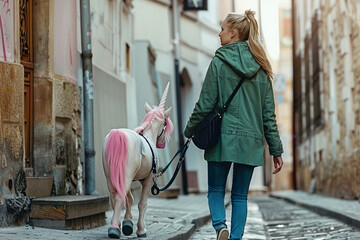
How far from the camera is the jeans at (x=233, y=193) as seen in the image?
6.39m

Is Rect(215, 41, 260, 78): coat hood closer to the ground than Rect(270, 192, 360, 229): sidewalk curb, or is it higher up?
higher up

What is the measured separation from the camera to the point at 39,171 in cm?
895

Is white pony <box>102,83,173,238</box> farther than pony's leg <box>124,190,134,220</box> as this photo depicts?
No

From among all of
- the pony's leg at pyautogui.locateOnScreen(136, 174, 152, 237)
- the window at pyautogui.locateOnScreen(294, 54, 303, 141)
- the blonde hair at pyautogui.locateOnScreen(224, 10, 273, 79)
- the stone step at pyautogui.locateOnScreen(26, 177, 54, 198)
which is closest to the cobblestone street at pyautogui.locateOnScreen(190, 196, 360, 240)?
the pony's leg at pyautogui.locateOnScreen(136, 174, 152, 237)

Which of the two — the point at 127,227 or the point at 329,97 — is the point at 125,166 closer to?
the point at 127,227

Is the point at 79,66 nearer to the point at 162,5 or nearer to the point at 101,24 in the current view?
Answer: the point at 101,24

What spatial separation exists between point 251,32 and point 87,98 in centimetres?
394

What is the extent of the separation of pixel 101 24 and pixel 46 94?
4.04 m

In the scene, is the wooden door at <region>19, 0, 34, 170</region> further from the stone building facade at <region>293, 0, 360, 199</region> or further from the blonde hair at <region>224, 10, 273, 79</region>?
the stone building facade at <region>293, 0, 360, 199</region>

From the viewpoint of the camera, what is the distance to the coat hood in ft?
21.0

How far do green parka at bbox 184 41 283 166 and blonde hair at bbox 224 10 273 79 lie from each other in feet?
0.15

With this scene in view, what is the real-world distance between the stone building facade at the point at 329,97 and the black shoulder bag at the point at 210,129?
→ 981cm

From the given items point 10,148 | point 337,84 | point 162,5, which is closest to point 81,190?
point 10,148

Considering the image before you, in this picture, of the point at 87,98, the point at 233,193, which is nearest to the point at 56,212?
the point at 233,193
